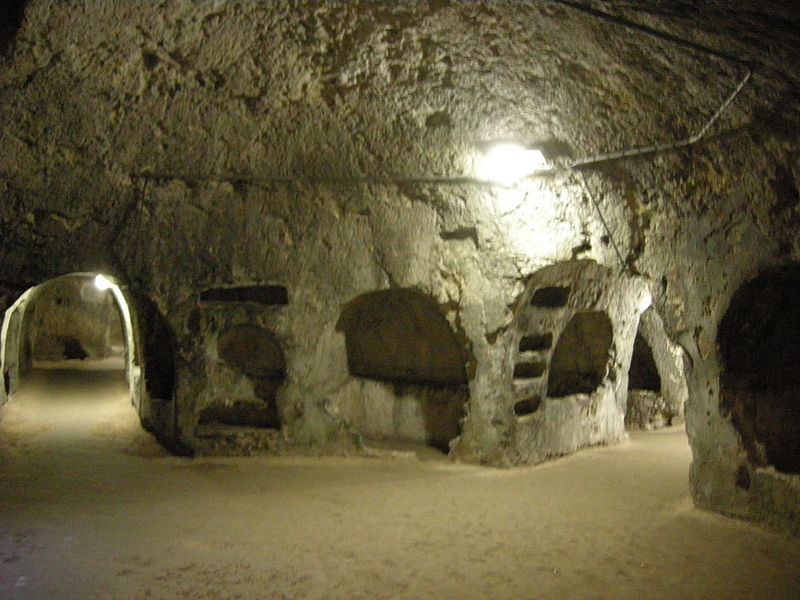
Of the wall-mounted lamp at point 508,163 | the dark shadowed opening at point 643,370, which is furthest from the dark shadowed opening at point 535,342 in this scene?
the dark shadowed opening at point 643,370

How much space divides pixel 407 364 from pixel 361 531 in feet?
9.80

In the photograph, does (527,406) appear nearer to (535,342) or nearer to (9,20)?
(535,342)

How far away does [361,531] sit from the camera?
4.52m

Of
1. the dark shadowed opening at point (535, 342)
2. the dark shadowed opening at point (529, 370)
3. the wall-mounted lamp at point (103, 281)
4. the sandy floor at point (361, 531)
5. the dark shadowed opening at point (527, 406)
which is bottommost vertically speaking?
the sandy floor at point (361, 531)

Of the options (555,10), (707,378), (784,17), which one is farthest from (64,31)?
(707,378)

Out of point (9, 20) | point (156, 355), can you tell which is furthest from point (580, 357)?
point (9, 20)

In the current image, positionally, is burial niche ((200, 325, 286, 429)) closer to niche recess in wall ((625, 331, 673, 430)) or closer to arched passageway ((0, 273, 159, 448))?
arched passageway ((0, 273, 159, 448))

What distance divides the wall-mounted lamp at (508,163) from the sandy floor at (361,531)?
2738 mm

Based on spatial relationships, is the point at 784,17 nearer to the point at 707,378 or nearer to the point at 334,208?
the point at 707,378

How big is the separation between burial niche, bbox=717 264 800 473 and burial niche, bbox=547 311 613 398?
279 cm

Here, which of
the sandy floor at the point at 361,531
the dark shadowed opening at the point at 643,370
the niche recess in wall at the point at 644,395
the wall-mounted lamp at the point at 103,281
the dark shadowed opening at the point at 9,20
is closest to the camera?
the sandy floor at the point at 361,531

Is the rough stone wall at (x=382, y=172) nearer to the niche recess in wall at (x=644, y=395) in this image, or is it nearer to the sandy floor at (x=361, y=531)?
the sandy floor at (x=361, y=531)

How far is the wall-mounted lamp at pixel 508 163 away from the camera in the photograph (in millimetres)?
5703

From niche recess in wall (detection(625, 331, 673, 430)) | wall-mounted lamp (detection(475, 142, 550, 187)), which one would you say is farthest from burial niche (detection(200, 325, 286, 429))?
niche recess in wall (detection(625, 331, 673, 430))
